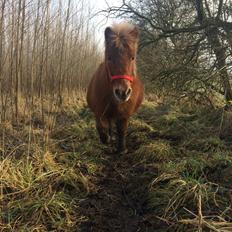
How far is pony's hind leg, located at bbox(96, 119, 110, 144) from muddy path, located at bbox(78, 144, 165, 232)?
733mm

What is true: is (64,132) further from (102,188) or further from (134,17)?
(134,17)

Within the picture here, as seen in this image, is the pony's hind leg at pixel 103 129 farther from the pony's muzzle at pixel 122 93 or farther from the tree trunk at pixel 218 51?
the tree trunk at pixel 218 51

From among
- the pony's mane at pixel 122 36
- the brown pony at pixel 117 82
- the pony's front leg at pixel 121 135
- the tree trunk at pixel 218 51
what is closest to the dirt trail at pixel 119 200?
the pony's front leg at pixel 121 135

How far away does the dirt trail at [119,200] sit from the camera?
9.41 feet

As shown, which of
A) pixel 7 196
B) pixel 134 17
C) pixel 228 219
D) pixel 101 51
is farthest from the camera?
pixel 101 51

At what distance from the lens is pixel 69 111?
874cm

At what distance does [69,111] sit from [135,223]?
6048 mm

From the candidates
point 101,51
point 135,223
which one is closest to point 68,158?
point 135,223

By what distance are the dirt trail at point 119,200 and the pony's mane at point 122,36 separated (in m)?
1.47

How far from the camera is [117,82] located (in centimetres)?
417

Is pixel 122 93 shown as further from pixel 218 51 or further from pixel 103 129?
pixel 218 51

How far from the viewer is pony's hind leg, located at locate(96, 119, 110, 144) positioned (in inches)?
202

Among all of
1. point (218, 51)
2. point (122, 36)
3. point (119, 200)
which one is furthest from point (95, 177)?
point (218, 51)

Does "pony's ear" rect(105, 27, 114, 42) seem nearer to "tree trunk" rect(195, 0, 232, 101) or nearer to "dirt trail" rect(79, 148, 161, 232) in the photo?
"dirt trail" rect(79, 148, 161, 232)
